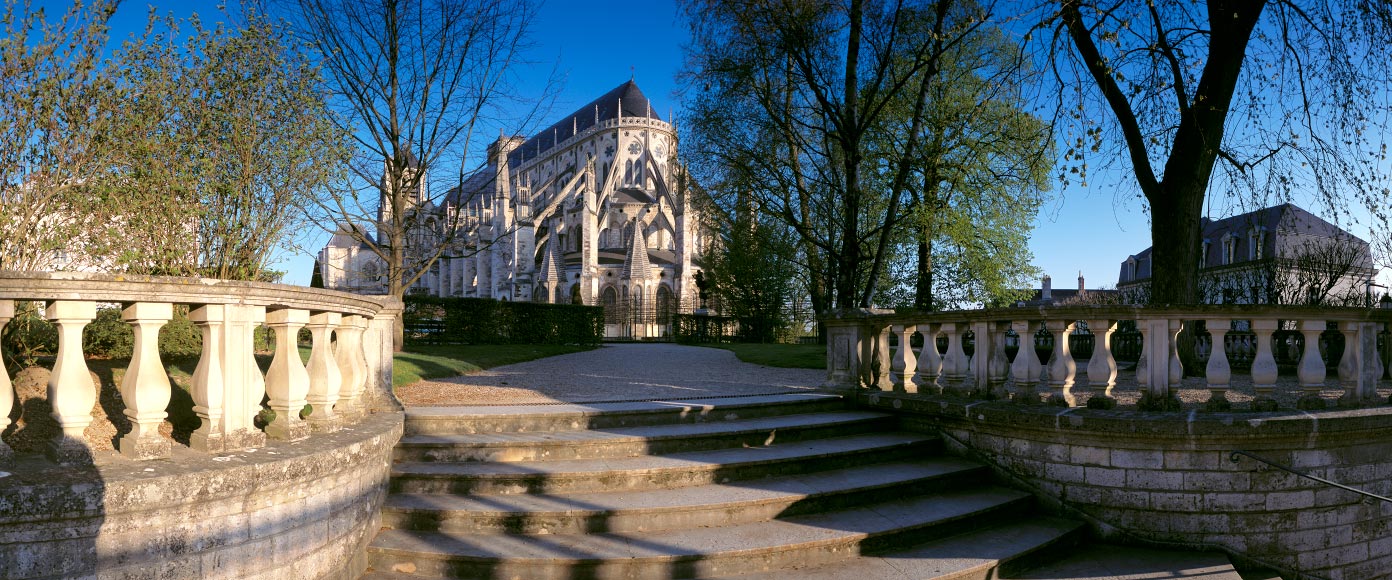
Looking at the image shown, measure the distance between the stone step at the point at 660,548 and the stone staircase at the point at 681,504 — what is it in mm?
11

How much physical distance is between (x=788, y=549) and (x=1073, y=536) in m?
2.42

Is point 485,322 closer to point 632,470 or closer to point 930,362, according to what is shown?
point 930,362

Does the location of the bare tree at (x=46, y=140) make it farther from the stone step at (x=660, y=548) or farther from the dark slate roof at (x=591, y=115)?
the dark slate roof at (x=591, y=115)

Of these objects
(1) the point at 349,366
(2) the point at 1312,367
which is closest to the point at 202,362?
(1) the point at 349,366

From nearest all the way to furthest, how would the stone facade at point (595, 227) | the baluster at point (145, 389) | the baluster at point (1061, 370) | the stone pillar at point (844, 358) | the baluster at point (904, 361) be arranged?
the baluster at point (145, 389) → the baluster at point (1061, 370) → the baluster at point (904, 361) → the stone pillar at point (844, 358) → the stone facade at point (595, 227)

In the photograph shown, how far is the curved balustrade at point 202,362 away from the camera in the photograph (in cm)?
323

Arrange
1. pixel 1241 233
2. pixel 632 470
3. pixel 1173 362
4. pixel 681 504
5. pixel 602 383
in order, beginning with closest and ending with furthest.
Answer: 1. pixel 681 504
2. pixel 632 470
3. pixel 1173 362
4. pixel 602 383
5. pixel 1241 233

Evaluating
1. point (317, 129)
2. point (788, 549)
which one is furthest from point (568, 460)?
point (317, 129)

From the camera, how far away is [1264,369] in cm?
524

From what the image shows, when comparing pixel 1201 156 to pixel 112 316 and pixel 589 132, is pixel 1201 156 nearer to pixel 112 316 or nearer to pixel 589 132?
pixel 112 316

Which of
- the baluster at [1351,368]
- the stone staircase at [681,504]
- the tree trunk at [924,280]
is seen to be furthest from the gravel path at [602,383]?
the tree trunk at [924,280]

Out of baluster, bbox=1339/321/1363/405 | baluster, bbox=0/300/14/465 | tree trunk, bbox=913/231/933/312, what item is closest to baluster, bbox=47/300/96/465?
baluster, bbox=0/300/14/465

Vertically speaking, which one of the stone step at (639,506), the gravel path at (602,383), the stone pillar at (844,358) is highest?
the stone pillar at (844,358)

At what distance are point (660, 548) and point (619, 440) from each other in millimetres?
1336
